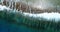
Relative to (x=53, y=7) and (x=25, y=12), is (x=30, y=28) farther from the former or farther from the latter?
(x=53, y=7)

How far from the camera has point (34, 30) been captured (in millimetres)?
2004

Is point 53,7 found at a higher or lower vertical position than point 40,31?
higher

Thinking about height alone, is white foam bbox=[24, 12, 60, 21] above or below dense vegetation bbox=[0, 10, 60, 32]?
above

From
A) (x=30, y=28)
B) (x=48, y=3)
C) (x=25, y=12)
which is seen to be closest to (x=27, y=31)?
(x=30, y=28)

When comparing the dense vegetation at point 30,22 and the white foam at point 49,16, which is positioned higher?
the white foam at point 49,16

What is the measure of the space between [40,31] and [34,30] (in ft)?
0.19

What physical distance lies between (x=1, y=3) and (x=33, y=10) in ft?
1.07

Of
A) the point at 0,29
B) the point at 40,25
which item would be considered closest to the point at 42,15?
the point at 40,25

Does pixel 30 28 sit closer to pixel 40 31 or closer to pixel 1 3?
pixel 40 31

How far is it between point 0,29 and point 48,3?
52 cm

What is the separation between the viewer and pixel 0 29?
2.02 meters

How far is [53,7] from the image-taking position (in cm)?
202

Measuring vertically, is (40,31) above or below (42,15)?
below

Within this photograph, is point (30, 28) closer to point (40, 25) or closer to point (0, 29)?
point (40, 25)
